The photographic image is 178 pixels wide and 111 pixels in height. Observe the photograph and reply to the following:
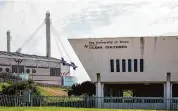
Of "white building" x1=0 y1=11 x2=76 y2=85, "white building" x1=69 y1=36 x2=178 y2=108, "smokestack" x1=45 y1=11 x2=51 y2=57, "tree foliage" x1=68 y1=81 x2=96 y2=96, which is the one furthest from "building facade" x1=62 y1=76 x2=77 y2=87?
"white building" x1=69 y1=36 x2=178 y2=108

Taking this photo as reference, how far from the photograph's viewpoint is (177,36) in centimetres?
3816

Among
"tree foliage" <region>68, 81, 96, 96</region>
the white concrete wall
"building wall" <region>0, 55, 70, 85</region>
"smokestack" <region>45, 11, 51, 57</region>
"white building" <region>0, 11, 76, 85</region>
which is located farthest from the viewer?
"smokestack" <region>45, 11, 51, 57</region>

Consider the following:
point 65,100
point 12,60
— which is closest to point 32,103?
point 65,100

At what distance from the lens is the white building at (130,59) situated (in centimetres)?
3925

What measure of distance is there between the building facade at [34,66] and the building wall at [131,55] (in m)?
47.9

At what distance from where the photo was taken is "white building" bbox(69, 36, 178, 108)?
39.2 m

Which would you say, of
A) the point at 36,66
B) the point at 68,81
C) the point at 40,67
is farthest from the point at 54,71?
the point at 36,66

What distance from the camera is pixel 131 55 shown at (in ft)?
132

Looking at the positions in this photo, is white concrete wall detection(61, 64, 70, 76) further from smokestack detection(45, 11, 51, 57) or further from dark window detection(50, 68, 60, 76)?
smokestack detection(45, 11, 51, 57)

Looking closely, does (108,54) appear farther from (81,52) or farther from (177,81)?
(177,81)

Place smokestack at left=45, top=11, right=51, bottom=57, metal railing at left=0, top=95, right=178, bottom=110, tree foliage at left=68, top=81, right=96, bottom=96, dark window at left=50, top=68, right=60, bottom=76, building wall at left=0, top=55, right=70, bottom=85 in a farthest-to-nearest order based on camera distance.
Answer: smokestack at left=45, top=11, right=51, bottom=57
dark window at left=50, top=68, right=60, bottom=76
building wall at left=0, top=55, right=70, bottom=85
tree foliage at left=68, top=81, right=96, bottom=96
metal railing at left=0, top=95, right=178, bottom=110

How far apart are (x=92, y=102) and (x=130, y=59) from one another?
817 centimetres

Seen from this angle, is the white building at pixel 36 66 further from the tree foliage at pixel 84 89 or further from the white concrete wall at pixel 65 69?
the tree foliage at pixel 84 89

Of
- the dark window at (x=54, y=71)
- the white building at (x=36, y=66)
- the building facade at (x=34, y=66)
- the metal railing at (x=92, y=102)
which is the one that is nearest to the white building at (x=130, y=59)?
the metal railing at (x=92, y=102)
